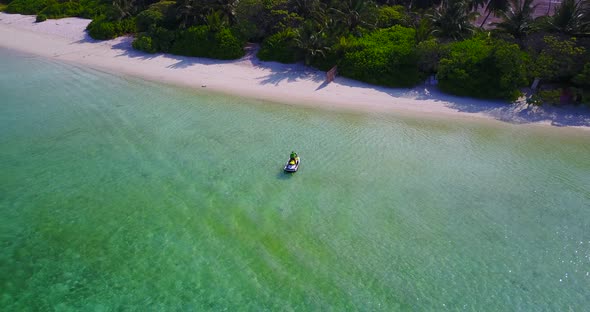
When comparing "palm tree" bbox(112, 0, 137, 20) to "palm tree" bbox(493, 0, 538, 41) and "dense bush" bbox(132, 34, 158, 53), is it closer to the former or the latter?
"dense bush" bbox(132, 34, 158, 53)

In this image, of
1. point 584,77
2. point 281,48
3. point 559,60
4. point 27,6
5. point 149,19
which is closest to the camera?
point 584,77

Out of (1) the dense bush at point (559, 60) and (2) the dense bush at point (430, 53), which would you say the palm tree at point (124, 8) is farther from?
(1) the dense bush at point (559, 60)

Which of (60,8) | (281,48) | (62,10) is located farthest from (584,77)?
(60,8)

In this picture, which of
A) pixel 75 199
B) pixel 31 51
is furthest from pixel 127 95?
pixel 31 51

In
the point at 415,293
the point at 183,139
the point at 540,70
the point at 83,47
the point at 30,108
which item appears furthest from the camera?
the point at 83,47

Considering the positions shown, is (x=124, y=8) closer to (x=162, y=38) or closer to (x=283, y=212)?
(x=162, y=38)

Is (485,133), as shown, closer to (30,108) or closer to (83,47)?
(30,108)

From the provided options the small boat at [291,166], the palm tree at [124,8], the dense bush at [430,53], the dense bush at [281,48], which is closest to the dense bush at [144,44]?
the palm tree at [124,8]
